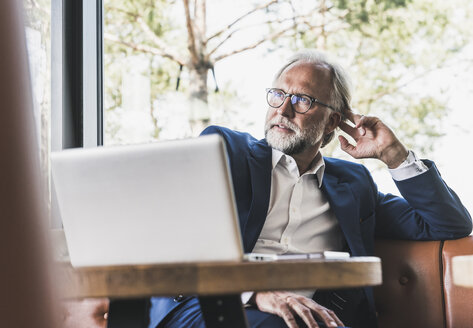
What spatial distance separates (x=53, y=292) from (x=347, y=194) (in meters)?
1.93

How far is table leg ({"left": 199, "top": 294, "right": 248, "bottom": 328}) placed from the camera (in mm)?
1084

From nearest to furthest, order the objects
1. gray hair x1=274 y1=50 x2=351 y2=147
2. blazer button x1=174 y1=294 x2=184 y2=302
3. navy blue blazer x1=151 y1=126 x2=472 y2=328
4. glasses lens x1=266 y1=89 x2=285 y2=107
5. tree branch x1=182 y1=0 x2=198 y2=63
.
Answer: blazer button x1=174 y1=294 x2=184 y2=302 → navy blue blazer x1=151 y1=126 x2=472 y2=328 → glasses lens x1=266 y1=89 x2=285 y2=107 → gray hair x1=274 y1=50 x2=351 y2=147 → tree branch x1=182 y1=0 x2=198 y2=63

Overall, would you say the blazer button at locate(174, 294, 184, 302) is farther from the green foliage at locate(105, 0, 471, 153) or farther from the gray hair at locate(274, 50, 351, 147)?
the green foliage at locate(105, 0, 471, 153)

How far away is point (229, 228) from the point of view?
89 cm

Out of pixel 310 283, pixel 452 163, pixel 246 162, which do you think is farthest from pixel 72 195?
pixel 452 163

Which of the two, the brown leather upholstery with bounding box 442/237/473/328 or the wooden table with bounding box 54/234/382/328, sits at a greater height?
the wooden table with bounding box 54/234/382/328

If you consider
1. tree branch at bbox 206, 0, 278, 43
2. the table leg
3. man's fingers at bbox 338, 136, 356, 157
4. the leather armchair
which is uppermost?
tree branch at bbox 206, 0, 278, 43

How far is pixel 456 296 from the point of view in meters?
1.82

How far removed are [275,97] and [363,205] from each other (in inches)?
20.3

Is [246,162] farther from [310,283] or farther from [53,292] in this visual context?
[53,292]

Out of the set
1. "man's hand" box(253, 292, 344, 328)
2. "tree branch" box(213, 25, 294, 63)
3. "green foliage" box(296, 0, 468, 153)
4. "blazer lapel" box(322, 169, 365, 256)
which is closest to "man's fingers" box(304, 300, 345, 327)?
"man's hand" box(253, 292, 344, 328)

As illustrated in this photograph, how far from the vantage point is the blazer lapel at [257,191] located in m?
1.87

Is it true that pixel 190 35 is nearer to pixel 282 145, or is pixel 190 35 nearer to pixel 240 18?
pixel 240 18

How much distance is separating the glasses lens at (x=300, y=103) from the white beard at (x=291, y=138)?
0.24 ft
